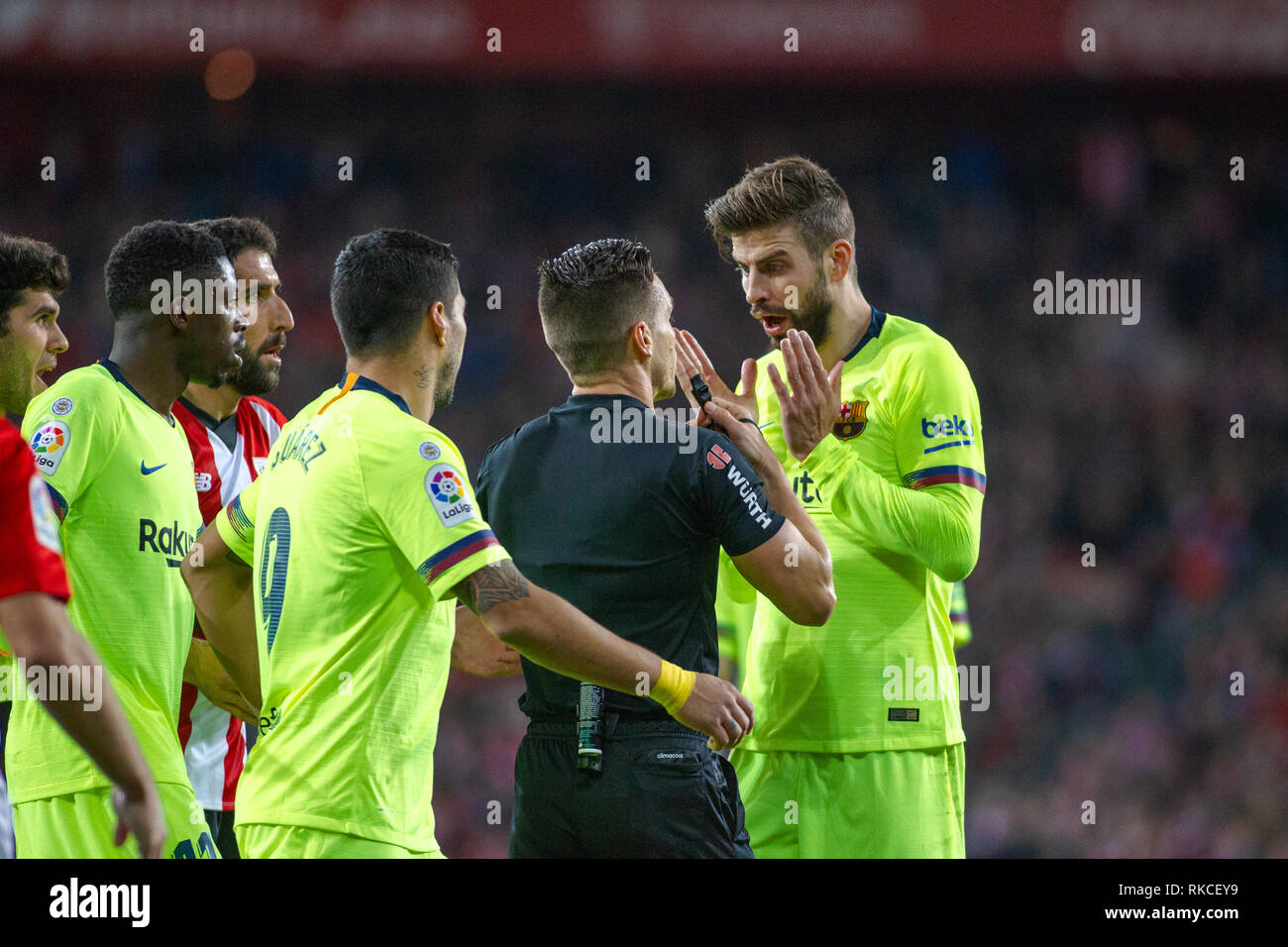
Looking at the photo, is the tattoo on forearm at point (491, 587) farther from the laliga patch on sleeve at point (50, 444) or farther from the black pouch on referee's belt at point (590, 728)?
the laliga patch on sleeve at point (50, 444)

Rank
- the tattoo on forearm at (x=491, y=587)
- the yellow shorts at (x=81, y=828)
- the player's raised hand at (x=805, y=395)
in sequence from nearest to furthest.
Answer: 1. the tattoo on forearm at (x=491, y=587)
2. the yellow shorts at (x=81, y=828)
3. the player's raised hand at (x=805, y=395)

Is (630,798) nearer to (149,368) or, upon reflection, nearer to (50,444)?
(50,444)

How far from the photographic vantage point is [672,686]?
3.24 metres

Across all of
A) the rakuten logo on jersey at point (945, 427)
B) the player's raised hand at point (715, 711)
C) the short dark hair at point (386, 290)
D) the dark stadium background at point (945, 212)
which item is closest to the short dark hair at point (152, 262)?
the short dark hair at point (386, 290)

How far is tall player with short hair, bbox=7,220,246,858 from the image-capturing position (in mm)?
3734

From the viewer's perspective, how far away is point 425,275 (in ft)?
11.9

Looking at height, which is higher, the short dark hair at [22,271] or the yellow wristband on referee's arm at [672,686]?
the short dark hair at [22,271]

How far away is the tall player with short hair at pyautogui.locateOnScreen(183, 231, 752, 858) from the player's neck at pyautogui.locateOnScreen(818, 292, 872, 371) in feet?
5.36

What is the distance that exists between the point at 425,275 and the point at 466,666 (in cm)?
113

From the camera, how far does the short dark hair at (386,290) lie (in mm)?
3584

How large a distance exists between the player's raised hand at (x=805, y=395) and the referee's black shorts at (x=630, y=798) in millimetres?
1031

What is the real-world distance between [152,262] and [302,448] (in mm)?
1312

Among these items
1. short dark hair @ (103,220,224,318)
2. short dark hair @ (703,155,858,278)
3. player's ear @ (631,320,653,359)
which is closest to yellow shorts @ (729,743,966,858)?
player's ear @ (631,320,653,359)
